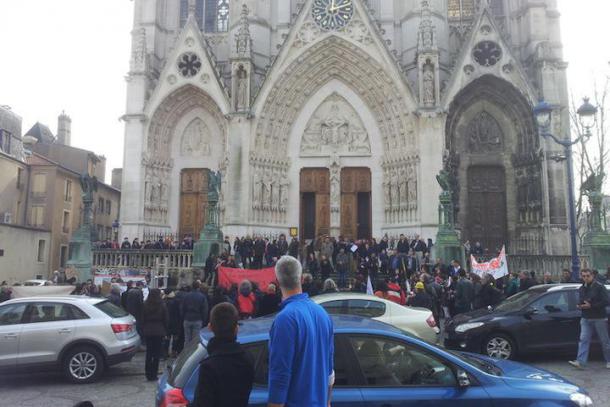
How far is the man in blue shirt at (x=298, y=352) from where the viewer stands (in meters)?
2.88

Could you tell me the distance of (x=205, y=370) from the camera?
295 centimetres

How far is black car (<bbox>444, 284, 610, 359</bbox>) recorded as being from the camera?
9.09 m

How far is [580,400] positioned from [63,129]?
47061 millimetres

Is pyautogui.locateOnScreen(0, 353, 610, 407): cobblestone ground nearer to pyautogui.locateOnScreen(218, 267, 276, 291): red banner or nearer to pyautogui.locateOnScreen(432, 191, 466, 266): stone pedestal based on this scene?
pyautogui.locateOnScreen(218, 267, 276, 291): red banner

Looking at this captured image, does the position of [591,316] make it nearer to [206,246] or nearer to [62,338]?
[62,338]

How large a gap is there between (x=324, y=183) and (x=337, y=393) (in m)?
21.7

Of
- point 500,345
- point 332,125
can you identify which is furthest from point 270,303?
point 332,125

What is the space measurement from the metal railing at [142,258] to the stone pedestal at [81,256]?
90cm

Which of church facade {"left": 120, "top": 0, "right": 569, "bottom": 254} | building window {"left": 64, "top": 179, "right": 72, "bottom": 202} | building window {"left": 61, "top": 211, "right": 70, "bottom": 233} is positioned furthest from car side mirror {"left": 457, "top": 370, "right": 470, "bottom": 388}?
building window {"left": 64, "top": 179, "right": 72, "bottom": 202}

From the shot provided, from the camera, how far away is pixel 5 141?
3381cm

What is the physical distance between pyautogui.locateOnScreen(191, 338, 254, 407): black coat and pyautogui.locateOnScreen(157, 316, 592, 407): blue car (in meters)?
1.01

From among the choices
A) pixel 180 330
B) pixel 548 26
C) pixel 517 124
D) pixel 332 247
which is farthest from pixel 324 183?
pixel 180 330

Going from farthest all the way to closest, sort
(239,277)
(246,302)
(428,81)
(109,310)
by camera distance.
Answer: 1. (428,81)
2. (239,277)
3. (246,302)
4. (109,310)

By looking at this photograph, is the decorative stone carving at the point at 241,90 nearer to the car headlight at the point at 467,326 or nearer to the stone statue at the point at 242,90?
the stone statue at the point at 242,90
